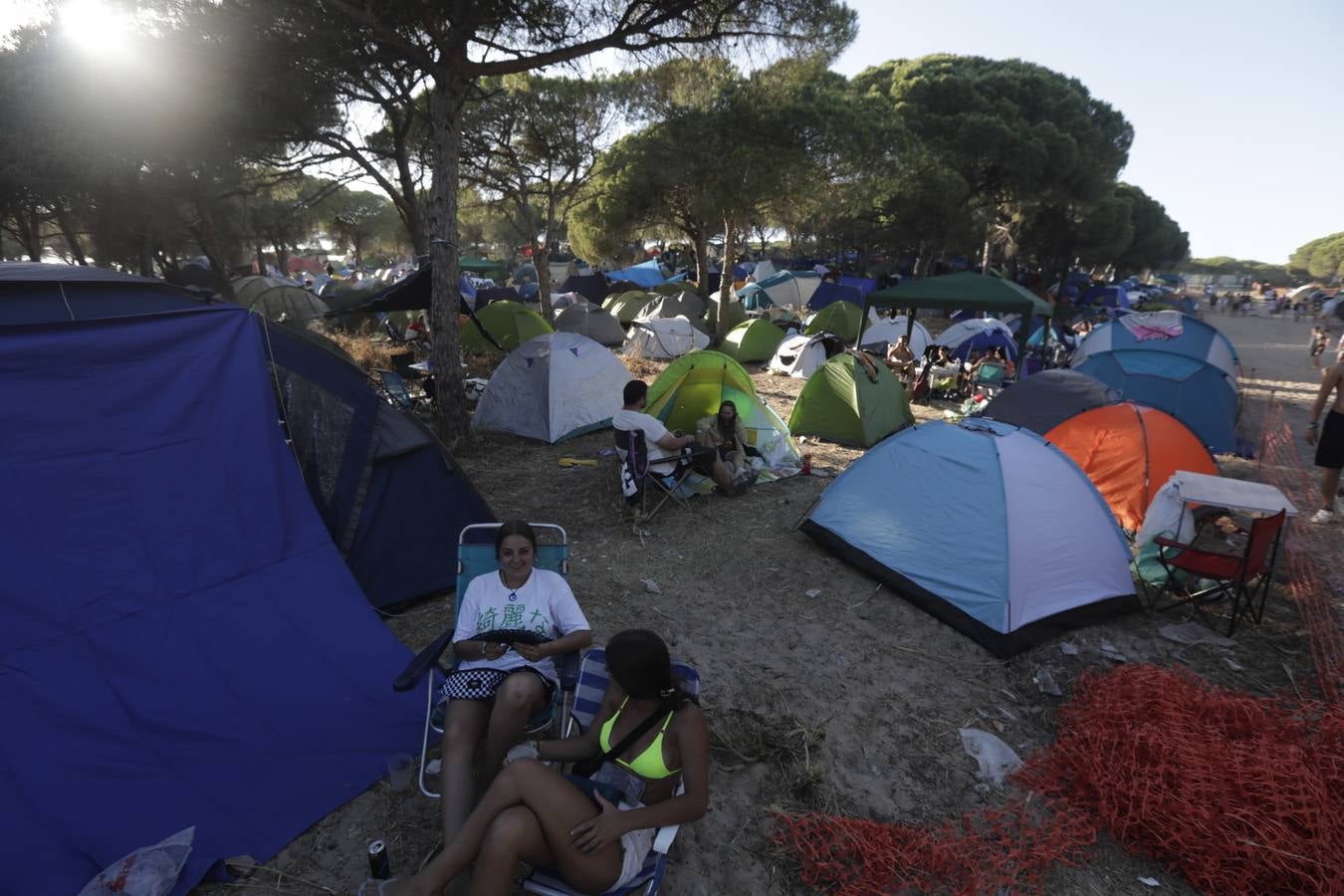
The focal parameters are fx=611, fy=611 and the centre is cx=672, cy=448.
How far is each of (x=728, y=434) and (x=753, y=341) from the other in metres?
7.93

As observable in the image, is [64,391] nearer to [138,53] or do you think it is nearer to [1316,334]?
[138,53]

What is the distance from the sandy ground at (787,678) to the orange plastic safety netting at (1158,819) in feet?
0.42

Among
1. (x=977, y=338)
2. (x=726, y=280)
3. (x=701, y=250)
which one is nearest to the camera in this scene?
(x=977, y=338)

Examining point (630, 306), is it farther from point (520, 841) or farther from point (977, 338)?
point (520, 841)

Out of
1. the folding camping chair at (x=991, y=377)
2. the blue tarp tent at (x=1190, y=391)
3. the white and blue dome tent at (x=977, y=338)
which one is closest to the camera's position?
the blue tarp tent at (x=1190, y=391)

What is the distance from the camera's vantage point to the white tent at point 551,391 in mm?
8367

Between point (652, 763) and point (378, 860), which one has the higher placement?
point (652, 763)

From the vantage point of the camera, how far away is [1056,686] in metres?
3.83

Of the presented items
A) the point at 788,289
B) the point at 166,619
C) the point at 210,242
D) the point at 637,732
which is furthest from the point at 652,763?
the point at 788,289

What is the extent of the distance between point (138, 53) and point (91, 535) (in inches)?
334

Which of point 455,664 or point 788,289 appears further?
point 788,289

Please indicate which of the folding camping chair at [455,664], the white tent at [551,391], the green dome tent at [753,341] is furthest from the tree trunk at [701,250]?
the folding camping chair at [455,664]

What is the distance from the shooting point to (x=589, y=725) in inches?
107

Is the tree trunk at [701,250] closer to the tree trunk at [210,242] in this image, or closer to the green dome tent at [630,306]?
the green dome tent at [630,306]
